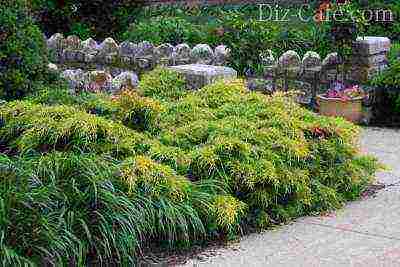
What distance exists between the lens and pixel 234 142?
20.4 feet

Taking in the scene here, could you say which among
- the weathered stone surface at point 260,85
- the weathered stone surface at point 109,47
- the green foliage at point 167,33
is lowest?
the weathered stone surface at point 260,85

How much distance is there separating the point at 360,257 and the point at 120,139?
76.2 inches

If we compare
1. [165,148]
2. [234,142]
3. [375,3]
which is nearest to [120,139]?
[165,148]

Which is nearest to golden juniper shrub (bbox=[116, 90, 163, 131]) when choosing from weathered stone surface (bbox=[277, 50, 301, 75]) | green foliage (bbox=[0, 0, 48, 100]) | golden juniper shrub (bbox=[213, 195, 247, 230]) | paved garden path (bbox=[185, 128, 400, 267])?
golden juniper shrub (bbox=[213, 195, 247, 230])

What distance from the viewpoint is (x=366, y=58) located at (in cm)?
1037

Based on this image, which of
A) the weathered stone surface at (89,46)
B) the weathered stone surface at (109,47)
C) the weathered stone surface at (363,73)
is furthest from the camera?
the weathered stone surface at (89,46)

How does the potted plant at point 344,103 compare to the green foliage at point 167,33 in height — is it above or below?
below

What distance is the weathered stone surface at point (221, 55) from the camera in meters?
10.6

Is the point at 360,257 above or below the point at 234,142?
below

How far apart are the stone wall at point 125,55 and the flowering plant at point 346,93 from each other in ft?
4.50

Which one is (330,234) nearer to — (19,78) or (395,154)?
(395,154)

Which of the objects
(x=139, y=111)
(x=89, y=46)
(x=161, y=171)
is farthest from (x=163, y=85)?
(x=89, y=46)

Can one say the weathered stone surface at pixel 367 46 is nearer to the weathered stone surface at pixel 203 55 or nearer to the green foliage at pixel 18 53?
the weathered stone surface at pixel 203 55

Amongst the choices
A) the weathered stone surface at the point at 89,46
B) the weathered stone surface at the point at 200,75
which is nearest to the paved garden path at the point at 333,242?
the weathered stone surface at the point at 200,75
